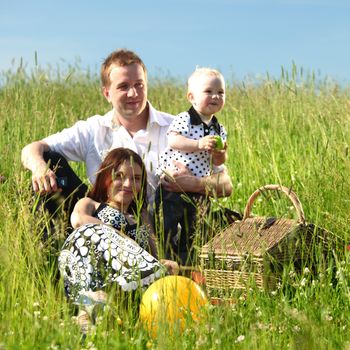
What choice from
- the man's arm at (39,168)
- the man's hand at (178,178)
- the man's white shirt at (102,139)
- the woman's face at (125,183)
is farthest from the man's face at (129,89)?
the woman's face at (125,183)

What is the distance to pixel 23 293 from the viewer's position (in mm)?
3820

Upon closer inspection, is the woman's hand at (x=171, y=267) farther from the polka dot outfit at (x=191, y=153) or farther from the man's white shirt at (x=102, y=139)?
the man's white shirt at (x=102, y=139)

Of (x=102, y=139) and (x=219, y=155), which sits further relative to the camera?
(x=102, y=139)

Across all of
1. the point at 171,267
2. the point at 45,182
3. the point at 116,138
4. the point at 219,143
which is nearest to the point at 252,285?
the point at 171,267

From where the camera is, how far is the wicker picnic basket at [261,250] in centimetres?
420

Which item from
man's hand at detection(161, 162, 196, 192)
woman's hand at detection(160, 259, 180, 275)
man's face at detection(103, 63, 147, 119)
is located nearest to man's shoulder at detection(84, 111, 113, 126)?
man's face at detection(103, 63, 147, 119)

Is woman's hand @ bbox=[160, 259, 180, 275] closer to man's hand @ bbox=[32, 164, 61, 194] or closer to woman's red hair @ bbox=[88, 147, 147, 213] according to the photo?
woman's red hair @ bbox=[88, 147, 147, 213]

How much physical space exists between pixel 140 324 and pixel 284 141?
14.2ft

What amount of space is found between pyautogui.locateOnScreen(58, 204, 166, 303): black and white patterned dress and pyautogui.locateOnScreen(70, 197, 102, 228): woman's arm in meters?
0.18

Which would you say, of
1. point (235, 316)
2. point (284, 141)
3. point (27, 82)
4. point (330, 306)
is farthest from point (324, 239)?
point (27, 82)

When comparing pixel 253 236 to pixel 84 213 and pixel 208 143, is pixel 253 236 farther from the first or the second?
pixel 84 213

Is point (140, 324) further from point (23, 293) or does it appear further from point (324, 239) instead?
point (324, 239)

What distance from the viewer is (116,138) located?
539cm

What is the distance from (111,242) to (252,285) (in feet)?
2.50
